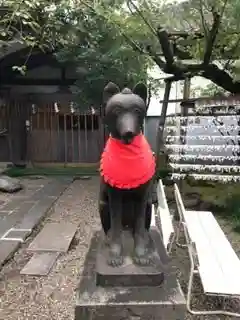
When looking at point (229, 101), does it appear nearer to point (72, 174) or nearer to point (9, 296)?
point (9, 296)

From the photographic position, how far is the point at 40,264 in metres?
3.97

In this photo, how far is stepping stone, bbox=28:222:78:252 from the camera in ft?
14.4

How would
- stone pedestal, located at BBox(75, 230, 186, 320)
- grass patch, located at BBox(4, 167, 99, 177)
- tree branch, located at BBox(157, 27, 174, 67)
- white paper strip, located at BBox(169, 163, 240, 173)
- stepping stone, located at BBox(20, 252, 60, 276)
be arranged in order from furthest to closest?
grass patch, located at BBox(4, 167, 99, 177) < white paper strip, located at BBox(169, 163, 240, 173) < tree branch, located at BBox(157, 27, 174, 67) < stepping stone, located at BBox(20, 252, 60, 276) < stone pedestal, located at BBox(75, 230, 186, 320)

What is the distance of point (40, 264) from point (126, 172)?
222 cm

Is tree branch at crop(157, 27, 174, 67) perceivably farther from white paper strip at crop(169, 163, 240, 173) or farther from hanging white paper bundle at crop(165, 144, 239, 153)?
white paper strip at crop(169, 163, 240, 173)

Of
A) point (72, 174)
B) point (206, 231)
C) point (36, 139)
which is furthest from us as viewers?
point (36, 139)

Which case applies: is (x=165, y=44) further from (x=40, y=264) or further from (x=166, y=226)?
(x=40, y=264)

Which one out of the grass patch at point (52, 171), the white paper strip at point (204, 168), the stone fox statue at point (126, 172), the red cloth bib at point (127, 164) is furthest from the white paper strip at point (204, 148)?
the grass patch at point (52, 171)

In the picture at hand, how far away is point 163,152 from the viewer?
684cm

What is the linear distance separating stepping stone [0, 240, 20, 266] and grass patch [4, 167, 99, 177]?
4746mm

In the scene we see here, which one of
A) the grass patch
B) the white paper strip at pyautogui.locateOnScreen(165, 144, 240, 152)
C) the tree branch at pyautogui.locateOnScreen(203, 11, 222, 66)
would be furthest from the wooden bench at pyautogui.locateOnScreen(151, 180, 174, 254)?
the grass patch

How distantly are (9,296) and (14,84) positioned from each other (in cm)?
828

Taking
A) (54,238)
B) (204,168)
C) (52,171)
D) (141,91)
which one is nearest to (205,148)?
(204,168)

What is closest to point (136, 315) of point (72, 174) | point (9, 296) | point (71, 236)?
point (9, 296)
